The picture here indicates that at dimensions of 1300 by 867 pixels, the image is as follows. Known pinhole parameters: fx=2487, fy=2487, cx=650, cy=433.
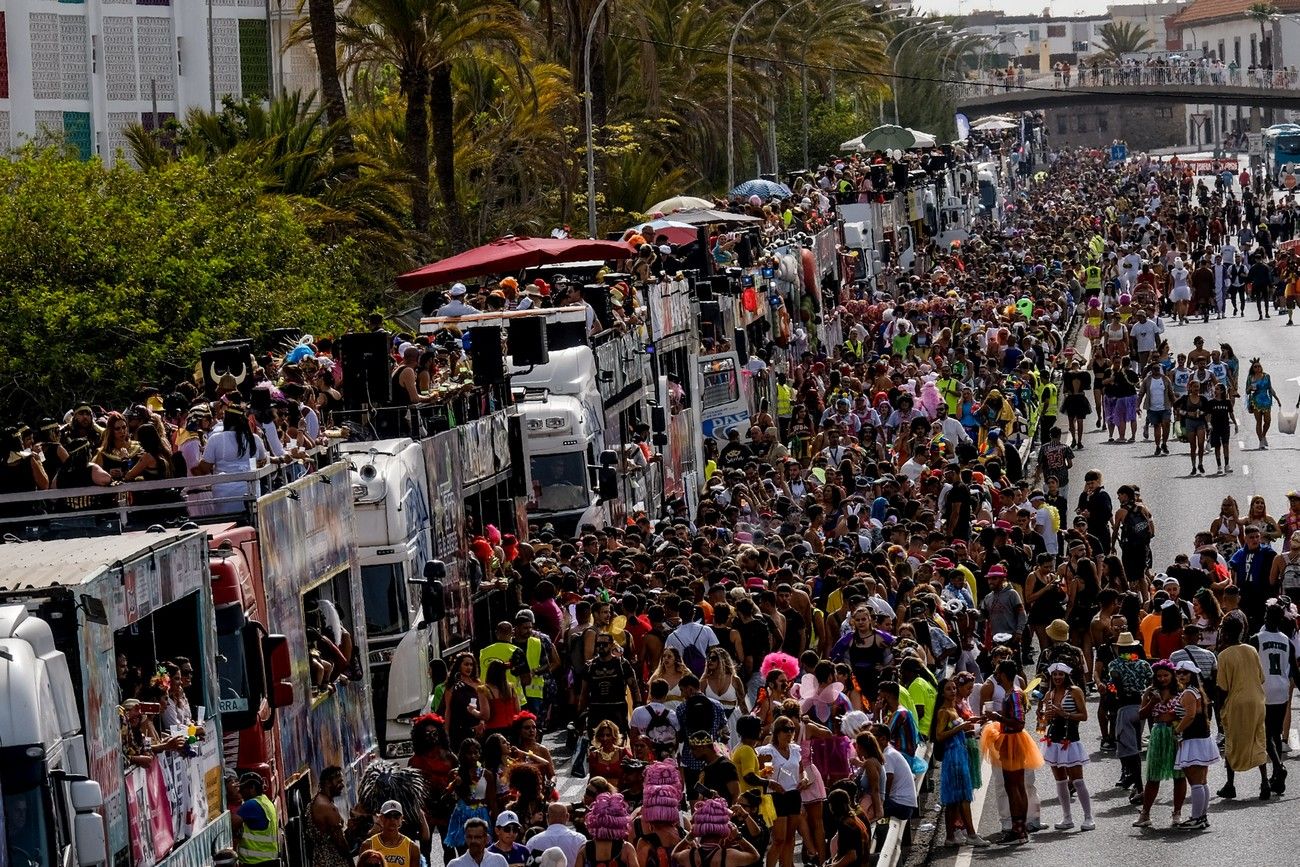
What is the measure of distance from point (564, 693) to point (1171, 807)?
4994 millimetres

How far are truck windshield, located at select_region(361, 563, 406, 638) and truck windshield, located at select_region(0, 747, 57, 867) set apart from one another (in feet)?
26.7

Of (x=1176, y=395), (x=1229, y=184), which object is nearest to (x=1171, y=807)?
(x=1176, y=395)

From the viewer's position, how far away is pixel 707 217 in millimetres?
40625

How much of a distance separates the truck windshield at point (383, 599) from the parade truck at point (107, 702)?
184 inches

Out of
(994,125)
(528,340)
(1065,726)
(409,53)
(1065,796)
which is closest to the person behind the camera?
(1065,726)

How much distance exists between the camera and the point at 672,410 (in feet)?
99.1

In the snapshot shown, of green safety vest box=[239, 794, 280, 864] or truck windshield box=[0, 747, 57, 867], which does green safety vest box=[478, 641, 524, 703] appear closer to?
green safety vest box=[239, 794, 280, 864]

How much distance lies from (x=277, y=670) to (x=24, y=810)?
170 inches

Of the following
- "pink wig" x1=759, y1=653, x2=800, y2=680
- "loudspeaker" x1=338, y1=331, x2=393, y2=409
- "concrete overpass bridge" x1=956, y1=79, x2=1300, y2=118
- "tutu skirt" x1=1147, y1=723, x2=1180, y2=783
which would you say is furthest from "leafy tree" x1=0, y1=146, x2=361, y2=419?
"concrete overpass bridge" x1=956, y1=79, x2=1300, y2=118

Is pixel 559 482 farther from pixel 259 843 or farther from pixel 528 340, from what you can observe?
pixel 259 843

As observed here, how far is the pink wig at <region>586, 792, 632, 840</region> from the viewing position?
44.2ft

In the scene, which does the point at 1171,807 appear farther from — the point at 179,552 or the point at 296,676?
the point at 179,552

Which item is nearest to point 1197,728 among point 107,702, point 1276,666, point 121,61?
point 1276,666

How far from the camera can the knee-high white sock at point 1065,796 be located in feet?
54.2
